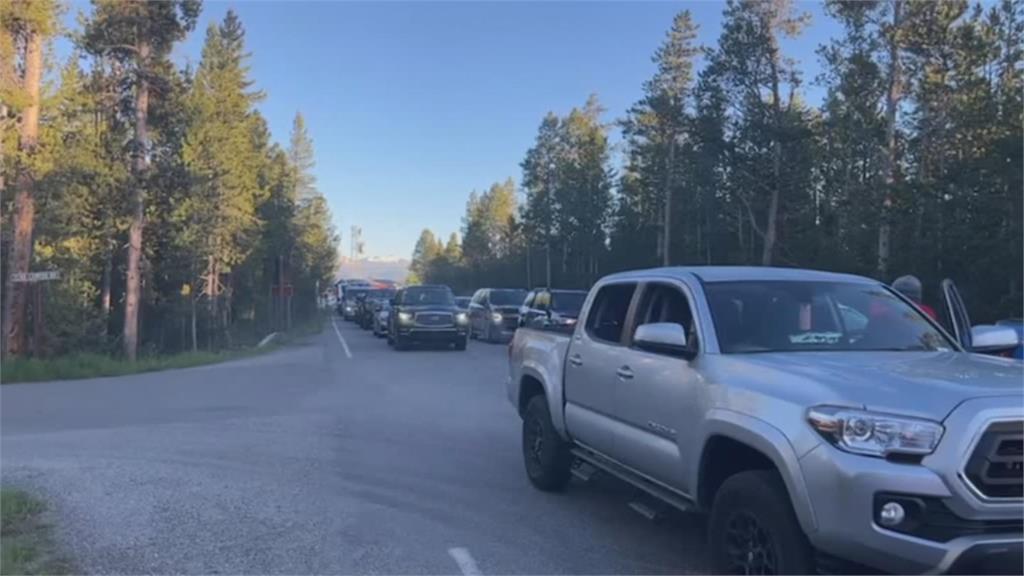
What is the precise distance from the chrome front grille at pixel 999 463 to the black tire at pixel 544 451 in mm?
4137

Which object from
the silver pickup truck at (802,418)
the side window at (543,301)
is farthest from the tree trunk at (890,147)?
the silver pickup truck at (802,418)

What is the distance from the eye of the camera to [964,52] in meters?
34.5

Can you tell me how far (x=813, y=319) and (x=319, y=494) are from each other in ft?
14.9

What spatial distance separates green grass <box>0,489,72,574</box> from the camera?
20.3 feet

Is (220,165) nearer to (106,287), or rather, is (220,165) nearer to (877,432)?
(106,287)

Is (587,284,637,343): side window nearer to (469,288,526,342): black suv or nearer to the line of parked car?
the line of parked car

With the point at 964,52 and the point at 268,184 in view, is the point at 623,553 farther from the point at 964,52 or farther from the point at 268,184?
the point at 268,184

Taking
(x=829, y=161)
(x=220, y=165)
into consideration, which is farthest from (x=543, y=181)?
(x=220, y=165)

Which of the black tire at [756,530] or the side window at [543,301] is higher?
the side window at [543,301]

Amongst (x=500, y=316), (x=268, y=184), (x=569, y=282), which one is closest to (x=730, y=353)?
(x=500, y=316)

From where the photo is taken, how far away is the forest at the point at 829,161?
32844 mm

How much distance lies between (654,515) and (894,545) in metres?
2.17

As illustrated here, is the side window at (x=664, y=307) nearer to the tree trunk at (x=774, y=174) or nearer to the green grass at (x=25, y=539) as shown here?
the green grass at (x=25, y=539)

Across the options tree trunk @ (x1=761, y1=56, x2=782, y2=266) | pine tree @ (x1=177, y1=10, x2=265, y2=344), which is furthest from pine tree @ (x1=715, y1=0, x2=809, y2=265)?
pine tree @ (x1=177, y1=10, x2=265, y2=344)
